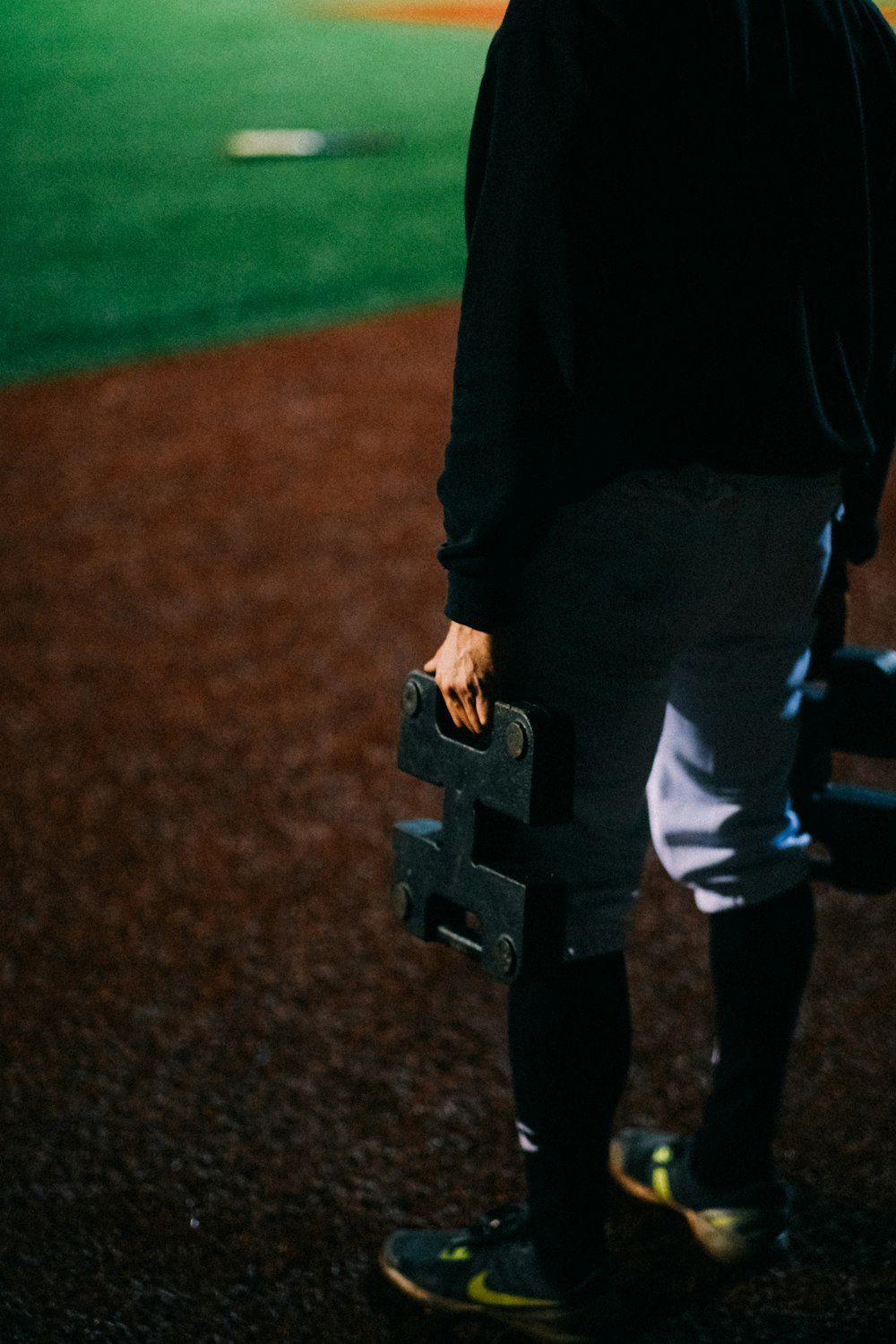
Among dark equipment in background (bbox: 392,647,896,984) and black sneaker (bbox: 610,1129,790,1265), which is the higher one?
dark equipment in background (bbox: 392,647,896,984)

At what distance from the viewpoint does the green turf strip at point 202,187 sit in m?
7.42

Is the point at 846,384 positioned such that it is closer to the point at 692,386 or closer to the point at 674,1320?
the point at 692,386

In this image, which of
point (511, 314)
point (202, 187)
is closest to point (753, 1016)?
point (511, 314)

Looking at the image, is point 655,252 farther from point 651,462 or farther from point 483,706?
point 483,706

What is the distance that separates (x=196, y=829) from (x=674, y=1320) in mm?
1493

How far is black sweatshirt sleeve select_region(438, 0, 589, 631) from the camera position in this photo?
123 centimetres

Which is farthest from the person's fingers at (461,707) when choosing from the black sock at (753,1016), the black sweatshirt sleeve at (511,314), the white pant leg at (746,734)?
the black sock at (753,1016)

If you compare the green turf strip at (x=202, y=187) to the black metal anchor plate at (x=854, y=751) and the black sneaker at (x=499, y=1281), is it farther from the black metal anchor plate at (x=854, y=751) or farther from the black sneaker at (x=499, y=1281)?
the black sneaker at (x=499, y=1281)

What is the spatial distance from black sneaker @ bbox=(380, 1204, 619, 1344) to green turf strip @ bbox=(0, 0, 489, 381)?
532cm

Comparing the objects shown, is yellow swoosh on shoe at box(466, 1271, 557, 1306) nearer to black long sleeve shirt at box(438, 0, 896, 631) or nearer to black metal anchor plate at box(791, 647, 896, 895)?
black metal anchor plate at box(791, 647, 896, 895)

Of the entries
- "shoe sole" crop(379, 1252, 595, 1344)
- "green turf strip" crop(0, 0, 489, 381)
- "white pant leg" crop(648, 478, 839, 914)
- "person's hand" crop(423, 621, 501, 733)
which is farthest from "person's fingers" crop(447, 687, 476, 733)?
"green turf strip" crop(0, 0, 489, 381)

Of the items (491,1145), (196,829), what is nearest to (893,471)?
(196,829)

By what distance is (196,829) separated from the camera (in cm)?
292

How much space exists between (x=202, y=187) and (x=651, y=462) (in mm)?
9716
